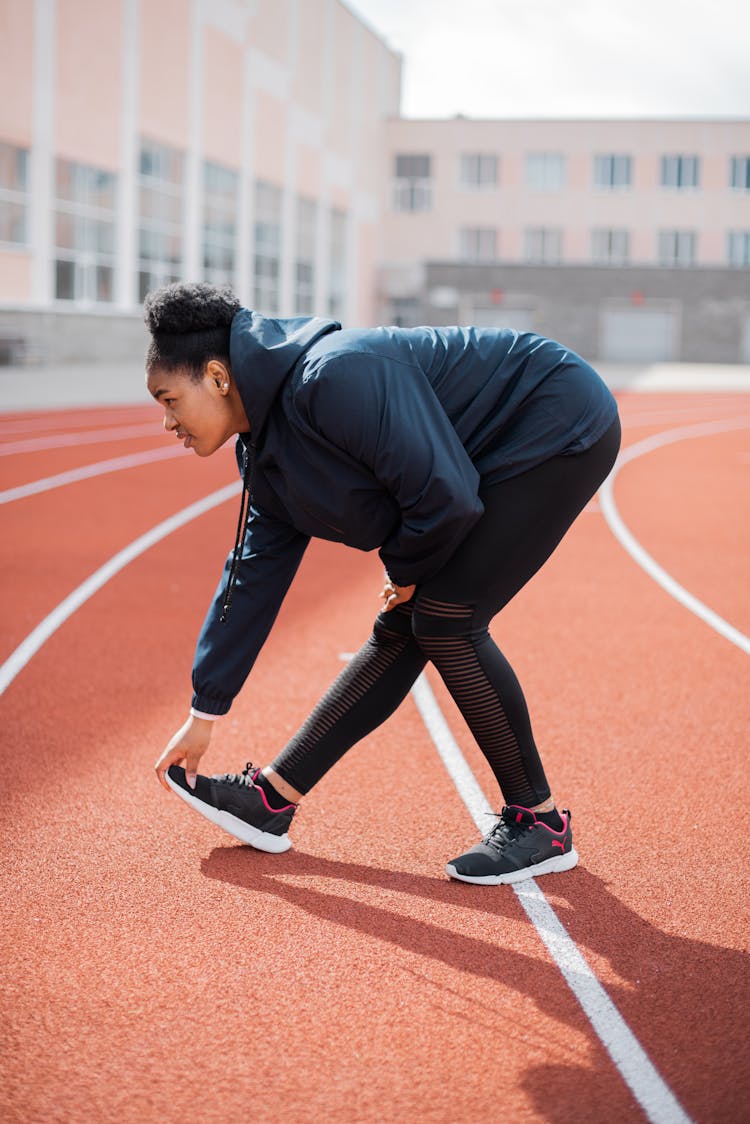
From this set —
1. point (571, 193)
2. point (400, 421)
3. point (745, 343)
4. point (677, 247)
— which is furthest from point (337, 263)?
point (400, 421)

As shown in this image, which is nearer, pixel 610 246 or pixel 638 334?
pixel 638 334

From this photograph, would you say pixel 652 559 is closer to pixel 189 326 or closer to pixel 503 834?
pixel 503 834

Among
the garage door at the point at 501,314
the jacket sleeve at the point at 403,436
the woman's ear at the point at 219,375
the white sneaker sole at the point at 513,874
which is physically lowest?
the white sneaker sole at the point at 513,874

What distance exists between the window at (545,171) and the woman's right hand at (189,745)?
58.7 metres

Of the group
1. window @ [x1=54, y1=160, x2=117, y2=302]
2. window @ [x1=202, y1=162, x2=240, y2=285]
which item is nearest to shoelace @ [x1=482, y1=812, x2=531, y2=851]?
window @ [x1=54, y1=160, x2=117, y2=302]

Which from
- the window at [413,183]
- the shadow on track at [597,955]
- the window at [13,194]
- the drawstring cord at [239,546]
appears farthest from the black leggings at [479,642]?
the window at [413,183]

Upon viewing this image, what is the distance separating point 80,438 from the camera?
1612cm

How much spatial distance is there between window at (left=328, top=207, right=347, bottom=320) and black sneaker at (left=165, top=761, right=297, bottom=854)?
4885cm

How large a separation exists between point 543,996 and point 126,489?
385 inches

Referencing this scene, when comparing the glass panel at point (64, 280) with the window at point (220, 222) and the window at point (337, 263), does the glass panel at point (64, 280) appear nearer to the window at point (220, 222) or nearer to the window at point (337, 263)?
the window at point (220, 222)

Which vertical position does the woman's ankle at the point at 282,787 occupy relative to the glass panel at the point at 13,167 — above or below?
below

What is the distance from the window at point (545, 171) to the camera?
58.9m

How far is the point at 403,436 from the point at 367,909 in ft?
4.40

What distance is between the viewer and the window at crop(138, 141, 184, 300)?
35.4m
